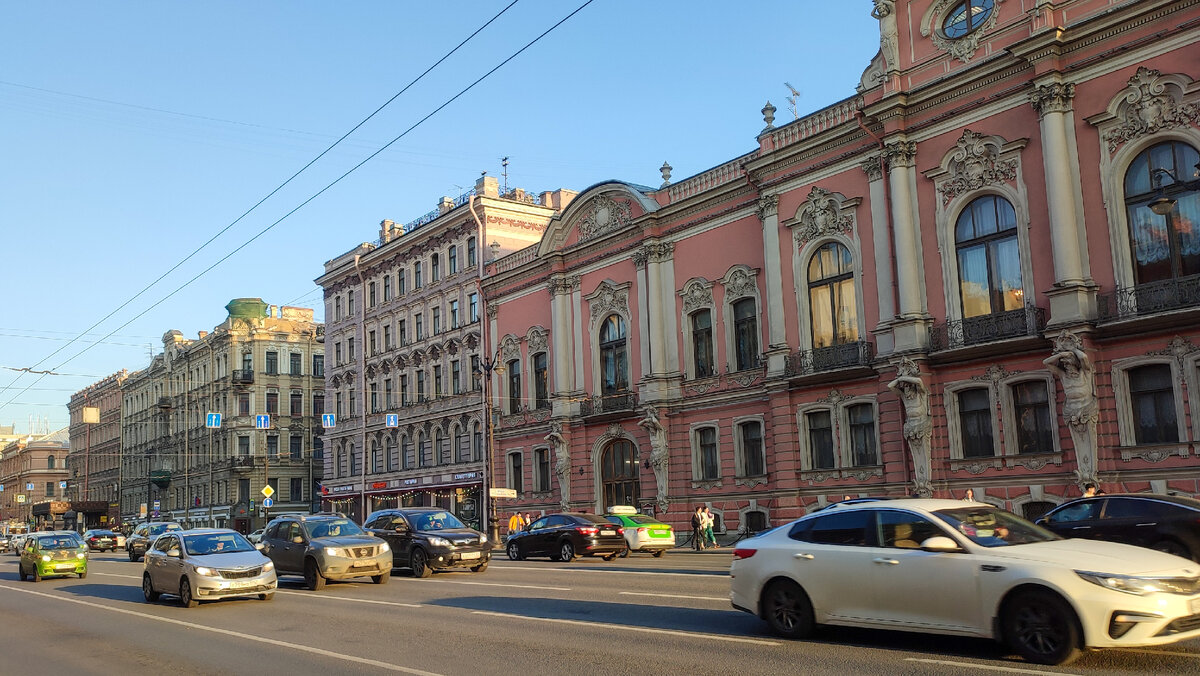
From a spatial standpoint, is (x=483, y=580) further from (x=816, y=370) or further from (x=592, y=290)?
(x=592, y=290)

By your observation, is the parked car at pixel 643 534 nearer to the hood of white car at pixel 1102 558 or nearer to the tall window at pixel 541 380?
the tall window at pixel 541 380

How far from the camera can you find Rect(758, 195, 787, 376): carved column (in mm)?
34312

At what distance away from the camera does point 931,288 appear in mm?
30000

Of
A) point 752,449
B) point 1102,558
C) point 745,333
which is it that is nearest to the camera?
point 1102,558

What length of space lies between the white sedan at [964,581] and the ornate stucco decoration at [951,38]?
22136mm

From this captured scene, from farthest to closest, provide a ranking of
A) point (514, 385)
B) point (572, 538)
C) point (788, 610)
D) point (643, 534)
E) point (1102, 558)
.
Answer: point (514, 385) → point (643, 534) → point (572, 538) → point (788, 610) → point (1102, 558)

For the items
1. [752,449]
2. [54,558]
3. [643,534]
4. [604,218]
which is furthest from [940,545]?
[604,218]

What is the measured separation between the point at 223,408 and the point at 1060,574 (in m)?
76.9

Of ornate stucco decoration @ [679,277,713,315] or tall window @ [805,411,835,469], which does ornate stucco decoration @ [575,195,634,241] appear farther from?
tall window @ [805,411,835,469]

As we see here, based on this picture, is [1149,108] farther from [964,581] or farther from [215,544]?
[215,544]

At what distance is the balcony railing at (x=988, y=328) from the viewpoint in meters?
27.1

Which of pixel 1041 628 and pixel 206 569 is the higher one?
pixel 206 569

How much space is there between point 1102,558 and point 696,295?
30.0m

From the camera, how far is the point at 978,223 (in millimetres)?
29250
